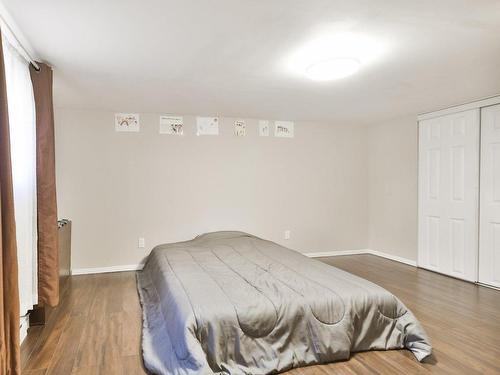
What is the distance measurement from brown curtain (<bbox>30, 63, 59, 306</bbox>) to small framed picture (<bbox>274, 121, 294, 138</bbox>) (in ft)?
10.3

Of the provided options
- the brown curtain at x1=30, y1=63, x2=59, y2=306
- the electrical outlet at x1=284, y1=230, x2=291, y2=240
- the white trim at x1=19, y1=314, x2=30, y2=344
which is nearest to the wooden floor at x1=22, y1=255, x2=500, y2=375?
the white trim at x1=19, y1=314, x2=30, y2=344

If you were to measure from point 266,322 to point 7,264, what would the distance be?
144 centimetres

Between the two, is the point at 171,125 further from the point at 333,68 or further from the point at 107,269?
the point at 333,68

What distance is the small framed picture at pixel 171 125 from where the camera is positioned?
4.71 meters

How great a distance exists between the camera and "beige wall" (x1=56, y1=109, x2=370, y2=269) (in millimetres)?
4453

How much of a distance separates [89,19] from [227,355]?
6.90ft

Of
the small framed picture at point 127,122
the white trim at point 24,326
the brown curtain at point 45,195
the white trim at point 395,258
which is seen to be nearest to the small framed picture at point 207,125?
the small framed picture at point 127,122

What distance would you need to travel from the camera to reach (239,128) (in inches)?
199

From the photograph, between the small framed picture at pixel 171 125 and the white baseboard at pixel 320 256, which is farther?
the small framed picture at pixel 171 125

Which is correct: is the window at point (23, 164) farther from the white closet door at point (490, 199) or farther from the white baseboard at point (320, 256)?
the white closet door at point (490, 199)

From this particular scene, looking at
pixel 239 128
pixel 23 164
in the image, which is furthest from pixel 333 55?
pixel 239 128

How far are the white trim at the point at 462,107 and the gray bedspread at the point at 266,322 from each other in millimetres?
2614

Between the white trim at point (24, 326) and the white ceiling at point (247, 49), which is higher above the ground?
the white ceiling at point (247, 49)

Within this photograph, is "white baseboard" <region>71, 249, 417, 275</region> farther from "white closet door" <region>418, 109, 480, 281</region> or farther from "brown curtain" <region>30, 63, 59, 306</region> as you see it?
"brown curtain" <region>30, 63, 59, 306</region>
